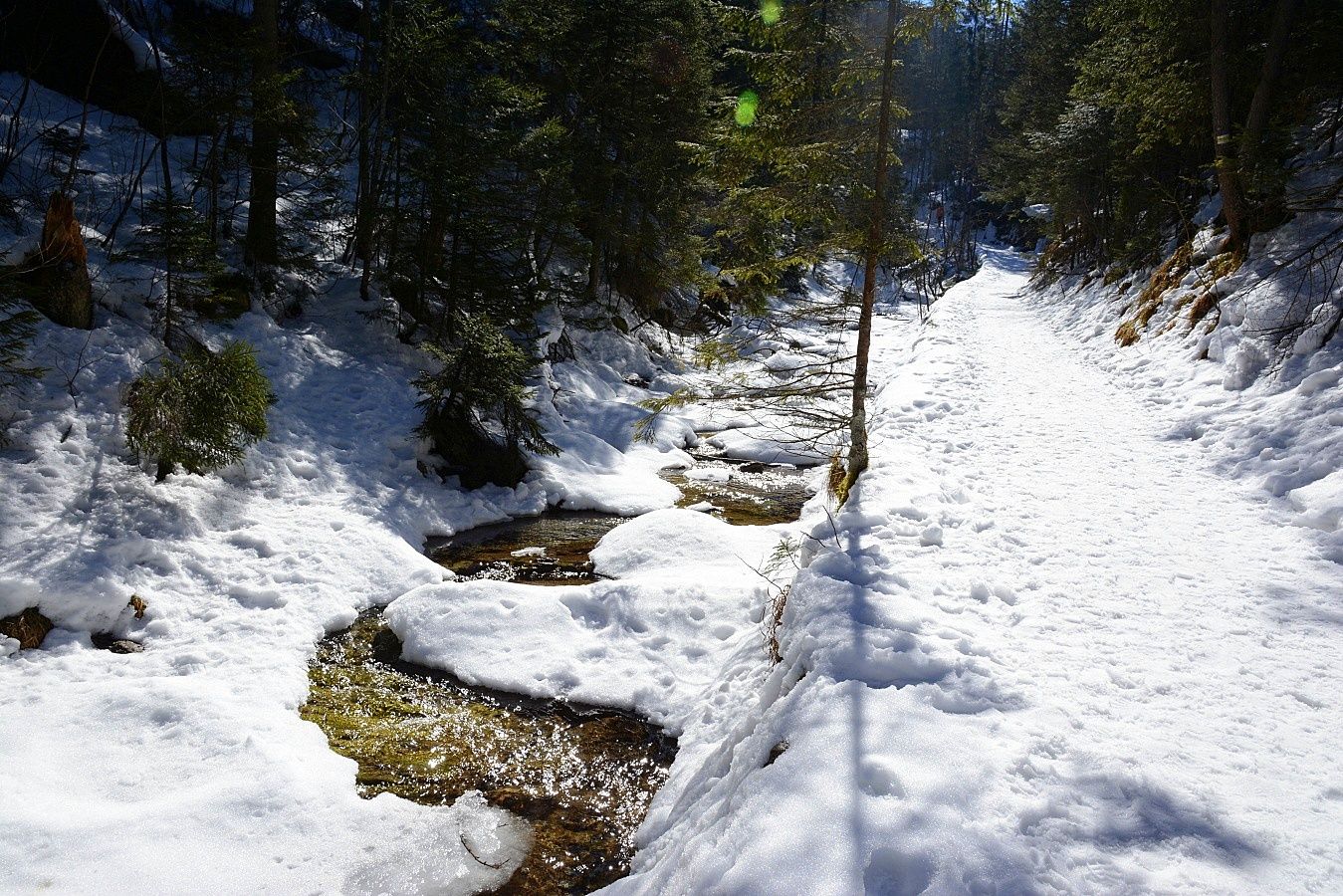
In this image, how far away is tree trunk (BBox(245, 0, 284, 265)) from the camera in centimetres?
1072

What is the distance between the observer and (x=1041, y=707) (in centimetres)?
404

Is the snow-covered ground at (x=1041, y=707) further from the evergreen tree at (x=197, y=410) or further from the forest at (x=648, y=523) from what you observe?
the evergreen tree at (x=197, y=410)

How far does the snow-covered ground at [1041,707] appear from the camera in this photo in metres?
2.98

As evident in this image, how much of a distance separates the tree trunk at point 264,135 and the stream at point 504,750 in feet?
29.2

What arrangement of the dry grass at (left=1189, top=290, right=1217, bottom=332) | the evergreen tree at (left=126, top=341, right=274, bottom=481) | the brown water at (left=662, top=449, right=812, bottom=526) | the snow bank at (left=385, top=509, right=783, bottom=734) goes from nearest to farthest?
the snow bank at (left=385, top=509, right=783, bottom=734) → the evergreen tree at (left=126, top=341, right=274, bottom=481) → the dry grass at (left=1189, top=290, right=1217, bottom=332) → the brown water at (left=662, top=449, right=812, bottom=526)

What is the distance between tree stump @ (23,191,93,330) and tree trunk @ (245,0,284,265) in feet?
11.8

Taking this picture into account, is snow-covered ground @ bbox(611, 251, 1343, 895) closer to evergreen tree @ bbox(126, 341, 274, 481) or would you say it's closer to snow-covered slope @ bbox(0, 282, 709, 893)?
snow-covered slope @ bbox(0, 282, 709, 893)

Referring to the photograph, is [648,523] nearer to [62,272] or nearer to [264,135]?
[62,272]

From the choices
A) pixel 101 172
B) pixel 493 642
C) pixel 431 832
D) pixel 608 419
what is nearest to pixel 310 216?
pixel 101 172

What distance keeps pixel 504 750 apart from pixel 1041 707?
421 cm

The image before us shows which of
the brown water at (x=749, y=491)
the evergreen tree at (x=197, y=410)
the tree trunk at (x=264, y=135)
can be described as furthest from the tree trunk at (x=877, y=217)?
the tree trunk at (x=264, y=135)

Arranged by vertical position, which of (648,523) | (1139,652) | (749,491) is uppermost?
(1139,652)

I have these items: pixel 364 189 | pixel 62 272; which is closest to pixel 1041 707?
pixel 62 272

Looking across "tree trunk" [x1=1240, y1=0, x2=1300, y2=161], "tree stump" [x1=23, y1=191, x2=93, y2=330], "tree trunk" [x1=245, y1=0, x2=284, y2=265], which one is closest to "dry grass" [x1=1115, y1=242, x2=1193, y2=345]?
"tree trunk" [x1=1240, y1=0, x2=1300, y2=161]
